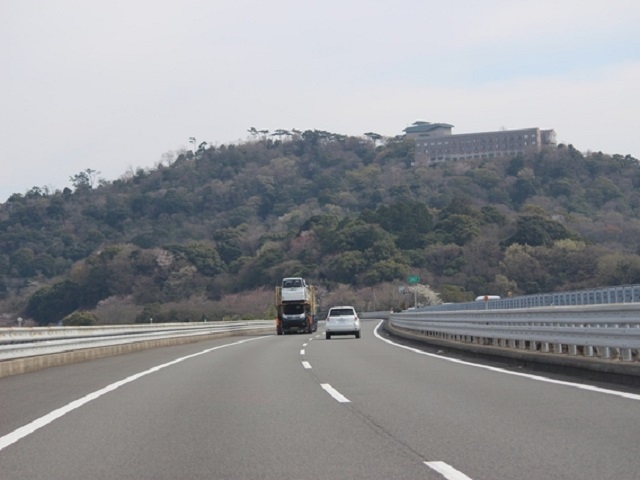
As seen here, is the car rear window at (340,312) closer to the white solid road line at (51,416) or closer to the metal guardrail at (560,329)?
the metal guardrail at (560,329)

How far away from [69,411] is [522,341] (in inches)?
489

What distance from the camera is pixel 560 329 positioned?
59.7 feet

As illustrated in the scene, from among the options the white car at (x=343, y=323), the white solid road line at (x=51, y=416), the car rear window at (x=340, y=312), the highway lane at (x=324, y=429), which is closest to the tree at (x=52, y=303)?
the car rear window at (x=340, y=312)

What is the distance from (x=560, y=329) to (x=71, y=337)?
13723mm

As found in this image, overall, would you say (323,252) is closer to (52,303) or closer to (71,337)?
(52,303)

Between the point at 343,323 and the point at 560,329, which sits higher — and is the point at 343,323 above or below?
below

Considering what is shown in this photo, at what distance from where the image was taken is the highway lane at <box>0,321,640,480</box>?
838 centimetres

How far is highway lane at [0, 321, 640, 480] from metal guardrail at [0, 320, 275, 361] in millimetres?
2902

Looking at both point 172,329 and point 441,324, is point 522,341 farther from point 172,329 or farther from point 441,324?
point 172,329

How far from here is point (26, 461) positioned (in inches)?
353

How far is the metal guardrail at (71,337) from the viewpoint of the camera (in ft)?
68.8

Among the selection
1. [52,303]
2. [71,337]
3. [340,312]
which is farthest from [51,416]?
[52,303]

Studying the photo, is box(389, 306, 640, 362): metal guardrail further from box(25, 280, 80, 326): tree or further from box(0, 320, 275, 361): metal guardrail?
box(25, 280, 80, 326): tree

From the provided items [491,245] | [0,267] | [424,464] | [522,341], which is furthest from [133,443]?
[0,267]
